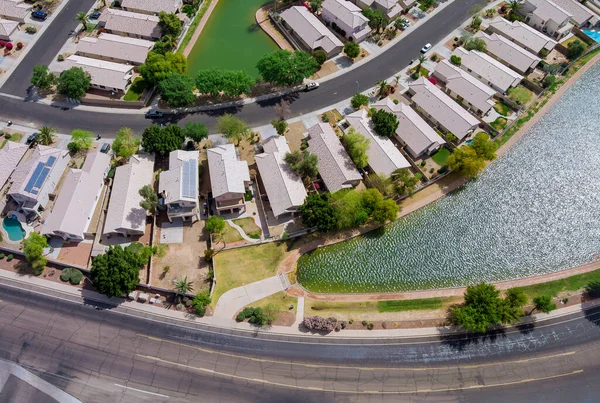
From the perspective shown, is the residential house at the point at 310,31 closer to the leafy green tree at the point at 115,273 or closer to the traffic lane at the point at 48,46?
the traffic lane at the point at 48,46

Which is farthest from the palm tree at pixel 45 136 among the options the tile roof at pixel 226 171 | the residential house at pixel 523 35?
the residential house at pixel 523 35

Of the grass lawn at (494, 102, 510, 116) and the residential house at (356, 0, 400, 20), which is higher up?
the residential house at (356, 0, 400, 20)

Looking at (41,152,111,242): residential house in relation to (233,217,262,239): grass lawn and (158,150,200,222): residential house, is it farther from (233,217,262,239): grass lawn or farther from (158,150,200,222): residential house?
(233,217,262,239): grass lawn

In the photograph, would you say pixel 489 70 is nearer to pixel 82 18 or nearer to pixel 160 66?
pixel 160 66

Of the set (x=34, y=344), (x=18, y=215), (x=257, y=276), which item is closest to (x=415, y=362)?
(x=257, y=276)

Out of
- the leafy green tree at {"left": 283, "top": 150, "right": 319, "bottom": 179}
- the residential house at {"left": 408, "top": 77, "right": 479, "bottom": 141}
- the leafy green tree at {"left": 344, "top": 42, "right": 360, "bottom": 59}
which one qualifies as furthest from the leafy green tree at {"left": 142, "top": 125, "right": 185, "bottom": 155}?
the residential house at {"left": 408, "top": 77, "right": 479, "bottom": 141}
